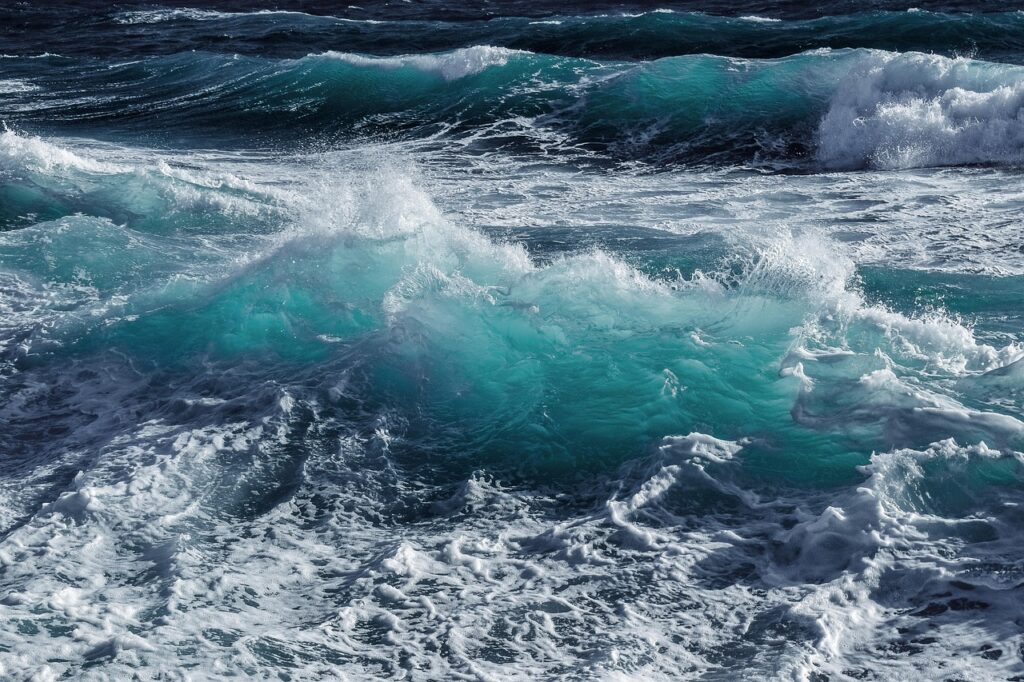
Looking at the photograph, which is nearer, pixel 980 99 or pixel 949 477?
pixel 949 477

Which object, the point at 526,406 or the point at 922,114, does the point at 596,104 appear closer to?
the point at 922,114

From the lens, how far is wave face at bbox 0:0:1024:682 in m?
4.50

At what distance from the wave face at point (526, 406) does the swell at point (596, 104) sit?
0.14 metres

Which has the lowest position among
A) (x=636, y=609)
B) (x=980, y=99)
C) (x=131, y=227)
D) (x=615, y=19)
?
(x=636, y=609)

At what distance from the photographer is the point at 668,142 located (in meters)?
14.0

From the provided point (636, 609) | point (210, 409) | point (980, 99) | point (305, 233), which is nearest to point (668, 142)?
point (980, 99)

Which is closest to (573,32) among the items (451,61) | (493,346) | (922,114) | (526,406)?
(451,61)

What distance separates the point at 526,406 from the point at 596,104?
32.0 ft

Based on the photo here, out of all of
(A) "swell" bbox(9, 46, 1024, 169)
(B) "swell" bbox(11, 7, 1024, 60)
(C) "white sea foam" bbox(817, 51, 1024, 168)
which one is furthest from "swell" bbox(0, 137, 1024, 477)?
(B) "swell" bbox(11, 7, 1024, 60)

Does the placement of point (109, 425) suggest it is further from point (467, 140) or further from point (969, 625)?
point (467, 140)

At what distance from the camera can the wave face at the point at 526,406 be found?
4.50m

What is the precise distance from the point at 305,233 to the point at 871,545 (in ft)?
18.8

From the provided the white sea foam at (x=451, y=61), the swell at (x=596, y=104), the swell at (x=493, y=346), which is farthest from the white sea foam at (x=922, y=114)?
the white sea foam at (x=451, y=61)

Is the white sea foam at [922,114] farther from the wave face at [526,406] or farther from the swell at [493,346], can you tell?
the swell at [493,346]
